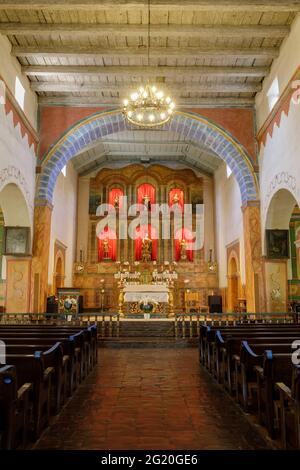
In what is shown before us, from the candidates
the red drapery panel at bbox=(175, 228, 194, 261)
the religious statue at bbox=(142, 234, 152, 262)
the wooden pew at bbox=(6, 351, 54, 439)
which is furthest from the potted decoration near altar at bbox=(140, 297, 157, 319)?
the wooden pew at bbox=(6, 351, 54, 439)

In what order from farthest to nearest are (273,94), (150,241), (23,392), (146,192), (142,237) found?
(146,192)
(142,237)
(150,241)
(273,94)
(23,392)

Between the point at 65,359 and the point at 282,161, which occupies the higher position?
the point at 282,161

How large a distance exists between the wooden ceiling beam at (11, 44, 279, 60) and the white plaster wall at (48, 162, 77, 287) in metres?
6.84

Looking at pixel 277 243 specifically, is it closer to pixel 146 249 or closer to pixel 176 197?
pixel 146 249

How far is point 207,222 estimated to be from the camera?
2252 cm

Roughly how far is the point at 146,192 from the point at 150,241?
3509 mm

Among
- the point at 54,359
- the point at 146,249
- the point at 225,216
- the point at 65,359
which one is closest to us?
the point at 54,359

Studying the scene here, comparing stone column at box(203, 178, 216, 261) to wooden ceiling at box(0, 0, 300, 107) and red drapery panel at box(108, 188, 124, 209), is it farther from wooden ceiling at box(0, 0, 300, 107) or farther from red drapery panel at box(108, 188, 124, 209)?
wooden ceiling at box(0, 0, 300, 107)

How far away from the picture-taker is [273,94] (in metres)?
12.5

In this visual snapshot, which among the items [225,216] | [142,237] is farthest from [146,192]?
[225,216]

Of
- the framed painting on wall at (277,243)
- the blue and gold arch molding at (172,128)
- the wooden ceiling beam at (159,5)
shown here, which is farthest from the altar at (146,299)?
the wooden ceiling beam at (159,5)

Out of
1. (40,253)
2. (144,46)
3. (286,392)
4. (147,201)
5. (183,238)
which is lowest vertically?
(286,392)
